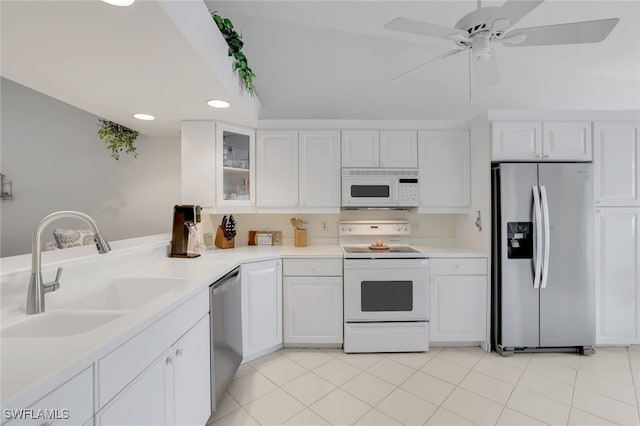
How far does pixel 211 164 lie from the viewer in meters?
2.61

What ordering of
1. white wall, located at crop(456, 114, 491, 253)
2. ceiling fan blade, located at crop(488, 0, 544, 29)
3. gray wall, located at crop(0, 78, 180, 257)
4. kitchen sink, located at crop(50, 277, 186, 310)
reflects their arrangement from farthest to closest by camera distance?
gray wall, located at crop(0, 78, 180, 257) → white wall, located at crop(456, 114, 491, 253) → kitchen sink, located at crop(50, 277, 186, 310) → ceiling fan blade, located at crop(488, 0, 544, 29)

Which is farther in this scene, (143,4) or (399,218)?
(399,218)

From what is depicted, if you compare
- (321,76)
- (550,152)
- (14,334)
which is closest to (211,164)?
(321,76)

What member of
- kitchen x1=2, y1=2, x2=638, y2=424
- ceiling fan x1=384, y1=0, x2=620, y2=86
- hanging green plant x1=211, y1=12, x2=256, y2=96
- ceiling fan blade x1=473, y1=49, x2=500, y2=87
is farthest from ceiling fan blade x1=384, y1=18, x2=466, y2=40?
kitchen x1=2, y1=2, x2=638, y2=424

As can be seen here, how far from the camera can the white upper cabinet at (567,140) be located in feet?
8.20

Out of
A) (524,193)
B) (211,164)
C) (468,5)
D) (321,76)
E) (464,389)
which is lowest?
(464,389)

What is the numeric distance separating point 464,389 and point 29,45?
3.24 meters

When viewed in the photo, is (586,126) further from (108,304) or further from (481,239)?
(108,304)

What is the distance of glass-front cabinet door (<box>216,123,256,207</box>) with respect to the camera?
2.64m

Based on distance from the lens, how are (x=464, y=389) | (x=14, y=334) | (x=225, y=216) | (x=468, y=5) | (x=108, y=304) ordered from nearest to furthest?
(x=14, y=334)
(x=108, y=304)
(x=464, y=389)
(x=468, y=5)
(x=225, y=216)

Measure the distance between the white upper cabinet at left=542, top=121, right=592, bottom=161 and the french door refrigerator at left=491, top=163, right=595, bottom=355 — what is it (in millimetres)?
112

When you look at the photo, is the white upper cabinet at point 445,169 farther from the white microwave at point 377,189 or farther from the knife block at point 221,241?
the knife block at point 221,241

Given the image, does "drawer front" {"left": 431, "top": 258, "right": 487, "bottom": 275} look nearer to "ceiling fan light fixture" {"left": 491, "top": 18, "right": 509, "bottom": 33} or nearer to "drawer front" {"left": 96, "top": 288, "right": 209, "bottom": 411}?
"ceiling fan light fixture" {"left": 491, "top": 18, "right": 509, "bottom": 33}

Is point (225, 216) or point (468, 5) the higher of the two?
point (468, 5)
